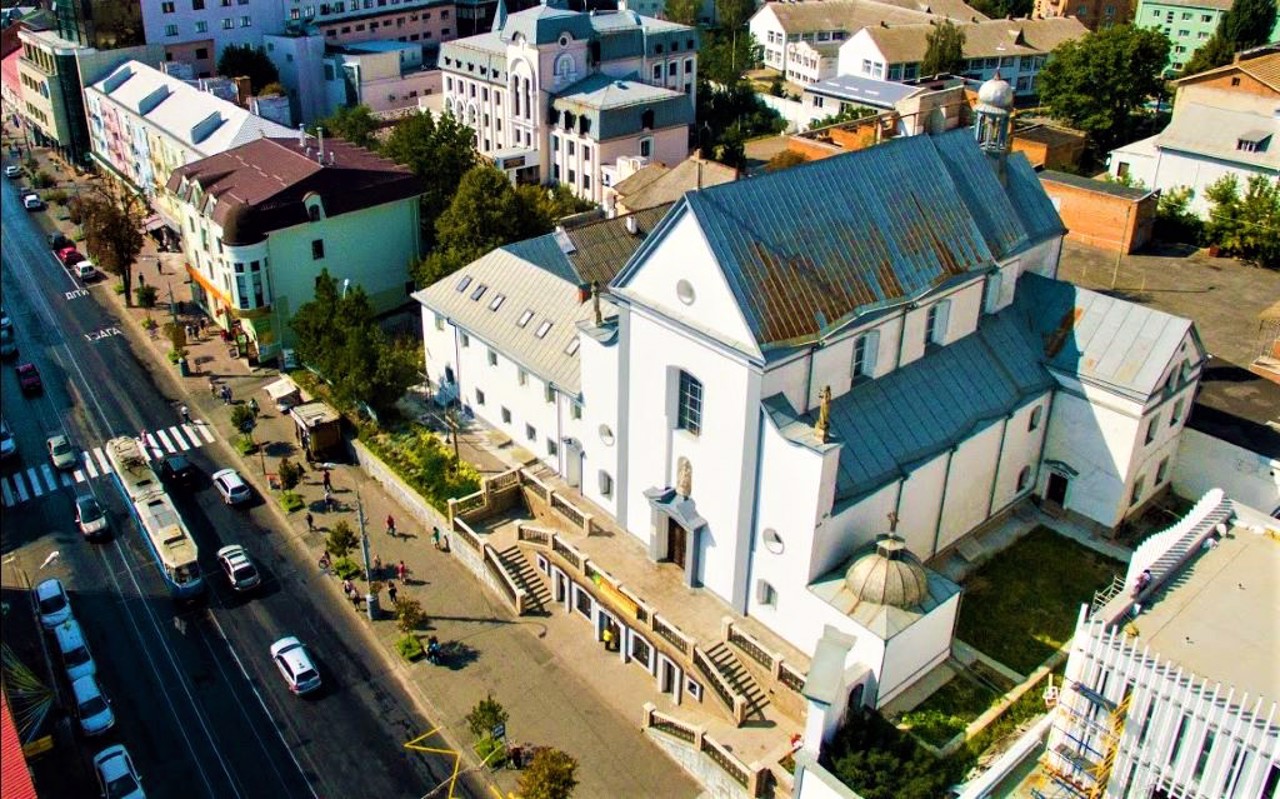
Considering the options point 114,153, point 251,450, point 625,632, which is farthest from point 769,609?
point 114,153

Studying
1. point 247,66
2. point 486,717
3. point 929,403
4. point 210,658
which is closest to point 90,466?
point 210,658

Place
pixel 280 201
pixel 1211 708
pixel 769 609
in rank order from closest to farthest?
pixel 1211 708 → pixel 769 609 → pixel 280 201

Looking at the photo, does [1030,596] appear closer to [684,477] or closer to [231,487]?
[684,477]

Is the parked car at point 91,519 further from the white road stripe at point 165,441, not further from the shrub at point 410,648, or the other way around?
the shrub at point 410,648

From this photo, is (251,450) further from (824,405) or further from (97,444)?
(824,405)

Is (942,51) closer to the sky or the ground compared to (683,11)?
closer to the ground

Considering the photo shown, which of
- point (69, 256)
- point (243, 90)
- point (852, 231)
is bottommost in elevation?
point (69, 256)
